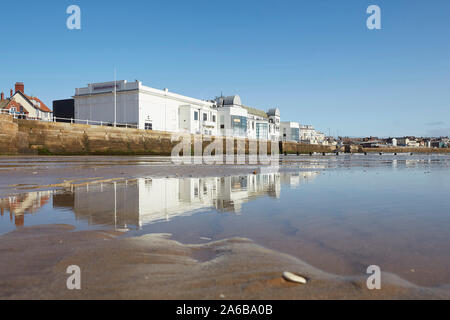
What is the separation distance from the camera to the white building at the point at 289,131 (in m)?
118

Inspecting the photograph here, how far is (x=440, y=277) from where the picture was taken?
9.05 feet

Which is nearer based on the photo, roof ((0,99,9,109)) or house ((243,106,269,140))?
roof ((0,99,9,109))

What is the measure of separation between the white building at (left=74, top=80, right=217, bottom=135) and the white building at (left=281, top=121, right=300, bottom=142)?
62.4m

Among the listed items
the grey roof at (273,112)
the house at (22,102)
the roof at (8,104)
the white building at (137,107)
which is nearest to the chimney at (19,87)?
the house at (22,102)

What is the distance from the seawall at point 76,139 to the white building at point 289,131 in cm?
7871

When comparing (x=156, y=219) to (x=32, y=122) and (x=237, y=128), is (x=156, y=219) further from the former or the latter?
(x=237, y=128)

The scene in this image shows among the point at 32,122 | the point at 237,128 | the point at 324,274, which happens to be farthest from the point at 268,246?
the point at 237,128

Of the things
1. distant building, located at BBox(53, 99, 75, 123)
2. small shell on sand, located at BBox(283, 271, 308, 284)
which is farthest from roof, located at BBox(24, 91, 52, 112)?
small shell on sand, located at BBox(283, 271, 308, 284)

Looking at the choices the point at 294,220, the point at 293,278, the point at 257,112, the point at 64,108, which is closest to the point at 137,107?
the point at 64,108

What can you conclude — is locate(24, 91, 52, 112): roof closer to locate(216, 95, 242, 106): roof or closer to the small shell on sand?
locate(216, 95, 242, 106): roof

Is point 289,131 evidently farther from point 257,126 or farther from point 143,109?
point 143,109

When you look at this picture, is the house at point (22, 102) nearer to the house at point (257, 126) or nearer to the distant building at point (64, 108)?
the distant building at point (64, 108)

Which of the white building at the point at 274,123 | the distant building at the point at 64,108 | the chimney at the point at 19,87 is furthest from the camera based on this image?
the white building at the point at 274,123

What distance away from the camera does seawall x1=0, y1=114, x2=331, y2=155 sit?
82.5 ft
